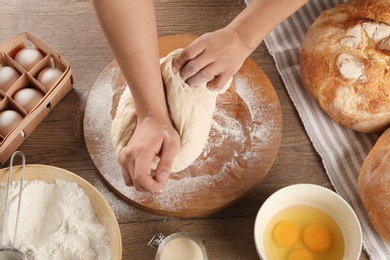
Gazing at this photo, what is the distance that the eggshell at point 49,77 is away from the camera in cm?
123

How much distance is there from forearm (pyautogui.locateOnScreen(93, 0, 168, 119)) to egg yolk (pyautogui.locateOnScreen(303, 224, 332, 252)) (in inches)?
15.5

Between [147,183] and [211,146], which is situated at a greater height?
[147,183]

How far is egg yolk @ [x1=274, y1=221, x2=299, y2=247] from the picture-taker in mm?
1105

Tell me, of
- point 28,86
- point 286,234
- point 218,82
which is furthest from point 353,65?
point 28,86

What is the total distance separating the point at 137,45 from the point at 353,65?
49cm

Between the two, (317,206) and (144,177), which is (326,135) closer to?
(317,206)

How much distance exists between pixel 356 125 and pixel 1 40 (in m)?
0.91

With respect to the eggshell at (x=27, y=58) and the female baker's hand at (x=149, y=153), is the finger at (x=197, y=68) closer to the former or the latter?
the female baker's hand at (x=149, y=153)

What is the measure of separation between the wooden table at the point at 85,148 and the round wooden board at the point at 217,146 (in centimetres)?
4

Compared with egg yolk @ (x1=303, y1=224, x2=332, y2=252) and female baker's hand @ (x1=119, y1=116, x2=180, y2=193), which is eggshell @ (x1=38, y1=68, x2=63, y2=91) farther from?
egg yolk @ (x1=303, y1=224, x2=332, y2=252)

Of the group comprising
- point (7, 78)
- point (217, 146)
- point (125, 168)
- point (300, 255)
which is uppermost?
point (7, 78)

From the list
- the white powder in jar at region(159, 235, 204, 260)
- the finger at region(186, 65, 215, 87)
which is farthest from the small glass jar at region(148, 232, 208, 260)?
the finger at region(186, 65, 215, 87)

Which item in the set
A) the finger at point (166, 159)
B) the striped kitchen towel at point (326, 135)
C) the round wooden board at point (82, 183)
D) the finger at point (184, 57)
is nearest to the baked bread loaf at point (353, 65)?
the striped kitchen towel at point (326, 135)

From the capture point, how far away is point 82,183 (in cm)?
112
